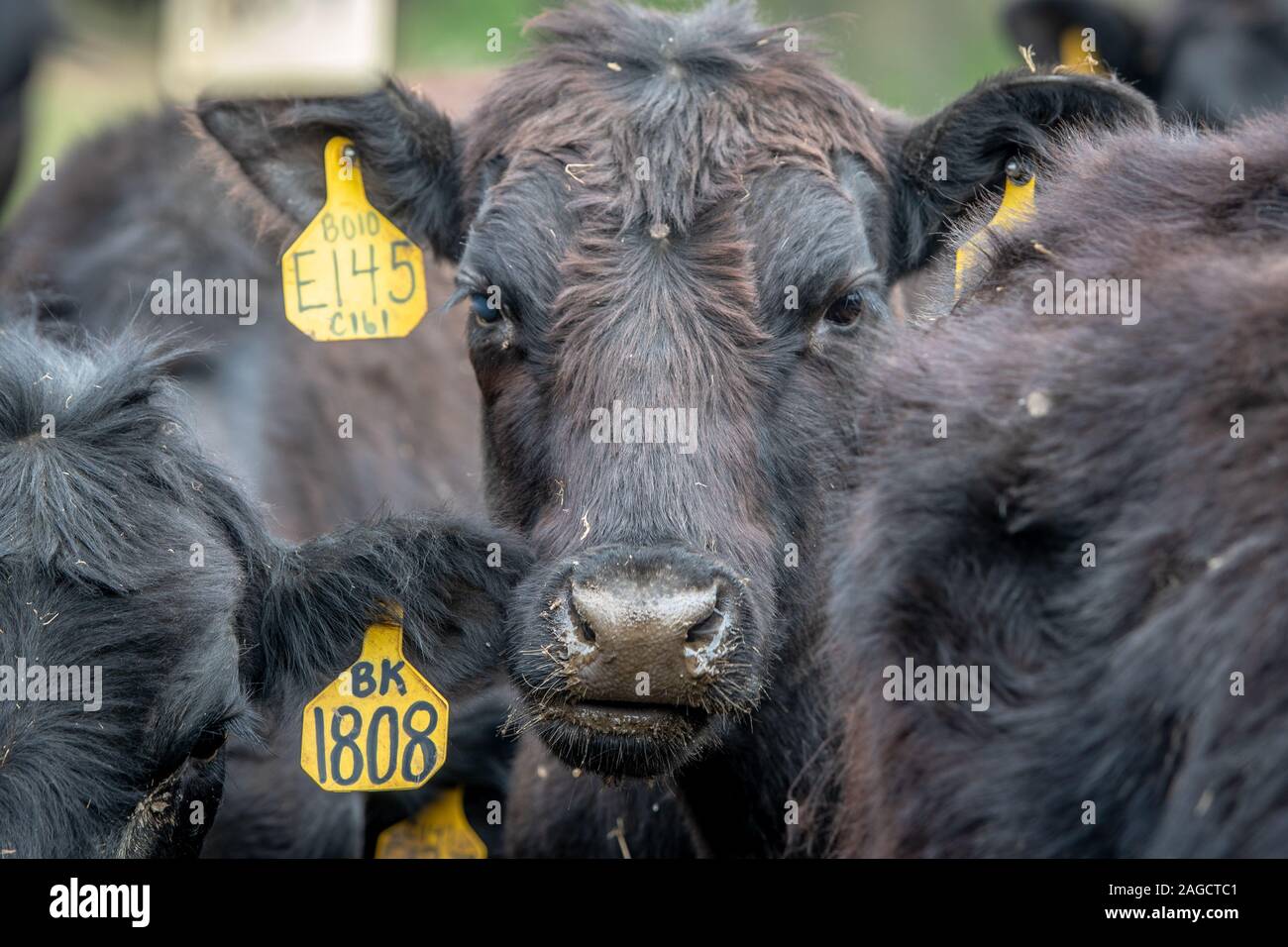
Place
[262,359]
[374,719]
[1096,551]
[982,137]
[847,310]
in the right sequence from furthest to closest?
1. [262,359]
2. [982,137]
3. [847,310]
4. [374,719]
5. [1096,551]

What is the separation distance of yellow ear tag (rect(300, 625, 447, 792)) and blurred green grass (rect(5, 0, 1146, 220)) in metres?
10.4

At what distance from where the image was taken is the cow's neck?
427 centimetres

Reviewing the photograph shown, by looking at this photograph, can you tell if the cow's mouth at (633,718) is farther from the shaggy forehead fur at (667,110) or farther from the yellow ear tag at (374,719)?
the shaggy forehead fur at (667,110)

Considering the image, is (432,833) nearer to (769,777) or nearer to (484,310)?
(769,777)

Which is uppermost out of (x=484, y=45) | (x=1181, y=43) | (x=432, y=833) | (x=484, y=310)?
(x=484, y=45)

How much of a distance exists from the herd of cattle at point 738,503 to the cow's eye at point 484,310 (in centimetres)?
2

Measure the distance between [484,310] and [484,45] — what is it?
36.7 feet

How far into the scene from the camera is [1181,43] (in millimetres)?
9695

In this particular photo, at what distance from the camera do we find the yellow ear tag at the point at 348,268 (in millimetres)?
4898

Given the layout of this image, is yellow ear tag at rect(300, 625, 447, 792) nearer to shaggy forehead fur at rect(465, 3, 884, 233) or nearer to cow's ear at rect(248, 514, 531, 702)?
cow's ear at rect(248, 514, 531, 702)

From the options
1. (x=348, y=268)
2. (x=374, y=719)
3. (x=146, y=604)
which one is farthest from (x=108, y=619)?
(x=348, y=268)

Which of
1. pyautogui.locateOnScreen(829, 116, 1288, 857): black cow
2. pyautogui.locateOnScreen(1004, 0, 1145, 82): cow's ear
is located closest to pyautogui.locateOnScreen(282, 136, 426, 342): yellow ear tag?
pyautogui.locateOnScreen(829, 116, 1288, 857): black cow

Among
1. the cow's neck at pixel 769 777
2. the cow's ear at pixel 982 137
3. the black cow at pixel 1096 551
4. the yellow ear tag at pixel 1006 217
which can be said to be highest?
the cow's ear at pixel 982 137

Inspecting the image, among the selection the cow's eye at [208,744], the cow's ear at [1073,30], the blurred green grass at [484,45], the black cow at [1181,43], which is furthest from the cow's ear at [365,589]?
the blurred green grass at [484,45]
